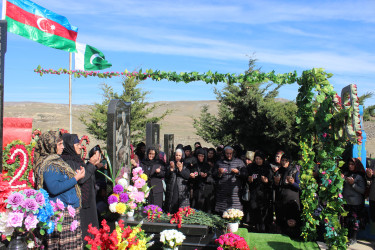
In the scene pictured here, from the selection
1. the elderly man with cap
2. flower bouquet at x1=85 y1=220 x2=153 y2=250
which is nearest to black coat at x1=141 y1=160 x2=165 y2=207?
the elderly man with cap

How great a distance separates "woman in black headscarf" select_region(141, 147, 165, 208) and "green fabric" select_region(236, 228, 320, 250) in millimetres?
2215

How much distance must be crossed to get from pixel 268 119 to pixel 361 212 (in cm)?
734

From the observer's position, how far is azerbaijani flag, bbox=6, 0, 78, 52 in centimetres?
957

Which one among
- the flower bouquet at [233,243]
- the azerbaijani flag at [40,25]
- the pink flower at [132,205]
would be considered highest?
the azerbaijani flag at [40,25]

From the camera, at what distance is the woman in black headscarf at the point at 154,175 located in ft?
26.7

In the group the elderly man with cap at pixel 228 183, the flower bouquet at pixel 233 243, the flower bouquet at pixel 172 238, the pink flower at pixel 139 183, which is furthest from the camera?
the elderly man with cap at pixel 228 183

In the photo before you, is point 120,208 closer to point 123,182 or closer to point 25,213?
point 123,182

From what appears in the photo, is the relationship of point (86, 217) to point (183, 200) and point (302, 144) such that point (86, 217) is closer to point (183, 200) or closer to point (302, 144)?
point (183, 200)

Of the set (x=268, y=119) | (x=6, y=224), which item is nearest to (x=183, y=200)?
(x=6, y=224)

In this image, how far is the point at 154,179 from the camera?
821 centimetres

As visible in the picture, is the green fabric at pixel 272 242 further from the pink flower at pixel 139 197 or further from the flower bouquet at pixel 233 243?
the pink flower at pixel 139 197

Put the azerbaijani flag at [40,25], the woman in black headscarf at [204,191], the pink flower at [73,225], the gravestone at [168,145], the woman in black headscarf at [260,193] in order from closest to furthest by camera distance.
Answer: the pink flower at [73,225], the woman in black headscarf at [260,193], the woman in black headscarf at [204,191], the azerbaijani flag at [40,25], the gravestone at [168,145]

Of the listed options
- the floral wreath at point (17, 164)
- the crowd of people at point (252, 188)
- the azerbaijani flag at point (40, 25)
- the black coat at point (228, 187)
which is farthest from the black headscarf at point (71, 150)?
the azerbaijani flag at point (40, 25)

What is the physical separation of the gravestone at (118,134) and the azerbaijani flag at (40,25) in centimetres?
493
